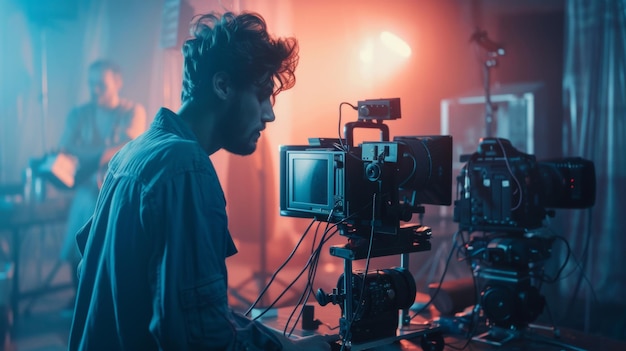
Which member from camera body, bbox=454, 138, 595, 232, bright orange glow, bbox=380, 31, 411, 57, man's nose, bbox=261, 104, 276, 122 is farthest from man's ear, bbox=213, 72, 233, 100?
bright orange glow, bbox=380, 31, 411, 57

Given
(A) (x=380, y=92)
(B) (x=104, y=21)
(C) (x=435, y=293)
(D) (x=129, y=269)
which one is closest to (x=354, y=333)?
(C) (x=435, y=293)

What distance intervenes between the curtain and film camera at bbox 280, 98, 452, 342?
2.63 m

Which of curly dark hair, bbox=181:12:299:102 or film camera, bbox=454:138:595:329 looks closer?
curly dark hair, bbox=181:12:299:102

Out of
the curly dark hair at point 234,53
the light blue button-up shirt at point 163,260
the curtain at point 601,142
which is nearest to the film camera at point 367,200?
the curly dark hair at point 234,53

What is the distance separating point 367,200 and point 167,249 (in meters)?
0.92

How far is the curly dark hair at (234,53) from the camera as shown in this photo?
53.6 inches

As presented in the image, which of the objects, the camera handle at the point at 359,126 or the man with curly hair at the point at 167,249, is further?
the camera handle at the point at 359,126

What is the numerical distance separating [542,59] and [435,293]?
329cm

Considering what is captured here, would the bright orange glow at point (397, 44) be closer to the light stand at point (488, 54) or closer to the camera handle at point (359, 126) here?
the light stand at point (488, 54)

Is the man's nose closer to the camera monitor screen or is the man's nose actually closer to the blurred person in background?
the camera monitor screen

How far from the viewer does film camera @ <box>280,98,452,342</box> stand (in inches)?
70.6

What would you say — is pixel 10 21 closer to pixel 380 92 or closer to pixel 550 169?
pixel 380 92

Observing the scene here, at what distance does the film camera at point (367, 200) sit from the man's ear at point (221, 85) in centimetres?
53

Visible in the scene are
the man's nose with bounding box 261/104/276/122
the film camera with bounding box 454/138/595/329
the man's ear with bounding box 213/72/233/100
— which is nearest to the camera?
the man's ear with bounding box 213/72/233/100
